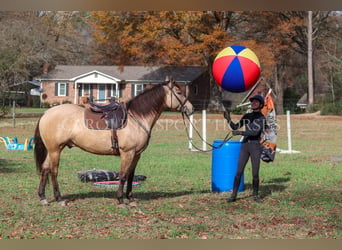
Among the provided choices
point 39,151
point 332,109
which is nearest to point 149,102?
point 39,151

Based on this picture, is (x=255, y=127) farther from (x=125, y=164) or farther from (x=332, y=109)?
(x=332, y=109)

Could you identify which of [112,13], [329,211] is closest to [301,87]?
[112,13]

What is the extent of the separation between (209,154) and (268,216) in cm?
924

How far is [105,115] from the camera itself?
28.7 ft

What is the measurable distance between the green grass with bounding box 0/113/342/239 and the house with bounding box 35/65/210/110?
35.6 metres

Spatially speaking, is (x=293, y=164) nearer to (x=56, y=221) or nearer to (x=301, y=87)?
(x=56, y=221)

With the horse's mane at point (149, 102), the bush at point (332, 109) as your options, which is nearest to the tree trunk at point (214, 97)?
the bush at point (332, 109)

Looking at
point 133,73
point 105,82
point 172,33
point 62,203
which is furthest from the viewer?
point 133,73

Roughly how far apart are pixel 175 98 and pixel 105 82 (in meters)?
43.3

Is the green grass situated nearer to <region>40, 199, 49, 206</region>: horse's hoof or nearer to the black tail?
<region>40, 199, 49, 206</region>: horse's hoof

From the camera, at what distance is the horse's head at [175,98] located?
9.04 meters

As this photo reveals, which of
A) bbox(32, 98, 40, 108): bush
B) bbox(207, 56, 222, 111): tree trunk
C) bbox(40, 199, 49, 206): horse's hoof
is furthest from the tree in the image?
bbox(40, 199, 49, 206): horse's hoof

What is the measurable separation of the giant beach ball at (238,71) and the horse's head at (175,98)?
0.92 metres

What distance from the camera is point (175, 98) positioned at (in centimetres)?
905
